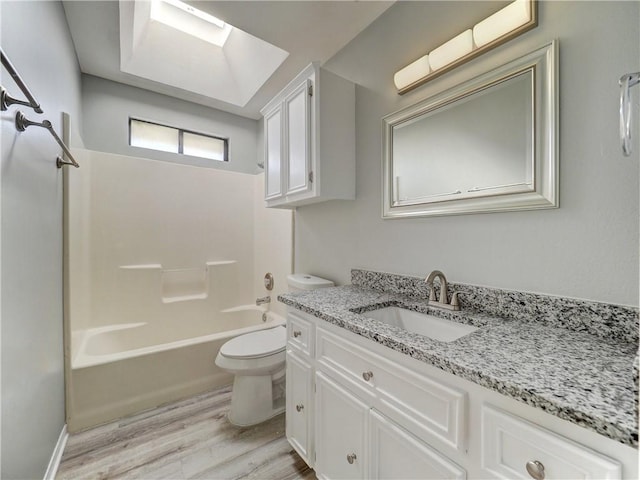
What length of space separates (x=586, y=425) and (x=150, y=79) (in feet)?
11.9

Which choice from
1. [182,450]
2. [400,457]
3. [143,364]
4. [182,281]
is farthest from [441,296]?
[182,281]

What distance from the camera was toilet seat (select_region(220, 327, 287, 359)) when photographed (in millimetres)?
1777

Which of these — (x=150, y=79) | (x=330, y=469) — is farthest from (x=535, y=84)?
(x=150, y=79)

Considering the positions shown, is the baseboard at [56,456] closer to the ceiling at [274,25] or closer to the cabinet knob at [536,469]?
the cabinet knob at [536,469]

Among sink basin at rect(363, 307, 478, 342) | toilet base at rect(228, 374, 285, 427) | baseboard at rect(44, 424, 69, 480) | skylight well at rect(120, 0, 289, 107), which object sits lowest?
baseboard at rect(44, 424, 69, 480)

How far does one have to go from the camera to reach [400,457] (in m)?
0.87

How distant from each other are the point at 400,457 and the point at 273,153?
189 cm

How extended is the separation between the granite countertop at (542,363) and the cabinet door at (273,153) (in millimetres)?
1207

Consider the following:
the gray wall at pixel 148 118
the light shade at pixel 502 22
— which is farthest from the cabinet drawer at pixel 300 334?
the gray wall at pixel 148 118

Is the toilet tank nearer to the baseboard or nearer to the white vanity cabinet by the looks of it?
the white vanity cabinet

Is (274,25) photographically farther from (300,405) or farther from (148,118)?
(300,405)

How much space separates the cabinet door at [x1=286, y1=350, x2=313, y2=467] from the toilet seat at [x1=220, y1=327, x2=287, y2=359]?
16.2 inches

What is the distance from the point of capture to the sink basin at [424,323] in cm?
111

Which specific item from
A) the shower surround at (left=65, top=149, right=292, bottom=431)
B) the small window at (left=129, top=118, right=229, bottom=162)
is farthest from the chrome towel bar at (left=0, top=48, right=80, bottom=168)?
the small window at (left=129, top=118, right=229, bottom=162)
